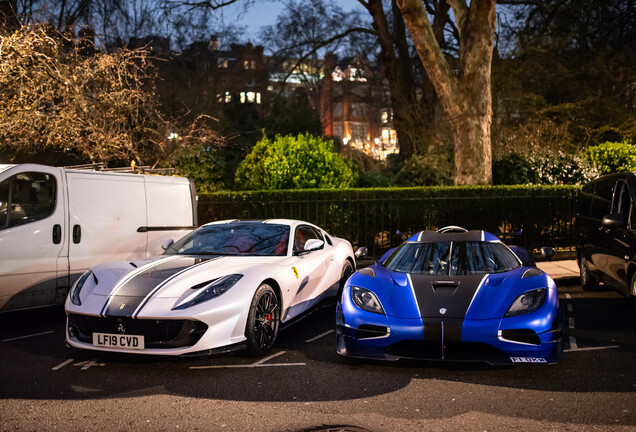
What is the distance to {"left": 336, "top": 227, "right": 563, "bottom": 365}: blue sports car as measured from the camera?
5238 mm

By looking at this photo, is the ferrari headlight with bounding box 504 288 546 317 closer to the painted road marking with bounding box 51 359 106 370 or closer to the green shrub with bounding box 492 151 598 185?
the painted road marking with bounding box 51 359 106 370

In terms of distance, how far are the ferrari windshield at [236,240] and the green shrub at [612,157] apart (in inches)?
482

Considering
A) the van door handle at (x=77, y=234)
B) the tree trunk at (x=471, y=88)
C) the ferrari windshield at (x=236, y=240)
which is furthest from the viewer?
the tree trunk at (x=471, y=88)

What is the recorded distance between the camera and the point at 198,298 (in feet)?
18.8

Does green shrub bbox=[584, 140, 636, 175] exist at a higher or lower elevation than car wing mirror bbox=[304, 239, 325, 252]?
higher

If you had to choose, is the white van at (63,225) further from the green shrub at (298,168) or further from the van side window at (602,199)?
the van side window at (602,199)

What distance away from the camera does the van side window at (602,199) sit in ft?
29.0

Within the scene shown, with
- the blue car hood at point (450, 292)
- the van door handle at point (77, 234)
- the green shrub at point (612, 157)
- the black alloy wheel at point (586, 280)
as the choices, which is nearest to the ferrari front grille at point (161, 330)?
the blue car hood at point (450, 292)

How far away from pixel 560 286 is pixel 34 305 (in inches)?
315

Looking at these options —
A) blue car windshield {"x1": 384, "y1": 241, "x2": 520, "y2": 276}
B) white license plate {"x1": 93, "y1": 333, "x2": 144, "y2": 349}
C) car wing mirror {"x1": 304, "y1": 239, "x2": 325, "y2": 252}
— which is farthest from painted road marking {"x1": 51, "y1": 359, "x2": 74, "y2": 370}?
blue car windshield {"x1": 384, "y1": 241, "x2": 520, "y2": 276}

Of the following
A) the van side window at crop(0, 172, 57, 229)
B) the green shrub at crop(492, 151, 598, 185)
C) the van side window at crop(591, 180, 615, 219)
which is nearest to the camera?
the van side window at crop(0, 172, 57, 229)

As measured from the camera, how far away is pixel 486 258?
654 cm

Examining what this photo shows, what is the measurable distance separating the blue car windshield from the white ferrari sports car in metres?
1.15

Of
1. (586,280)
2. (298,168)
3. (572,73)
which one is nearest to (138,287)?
(586,280)
